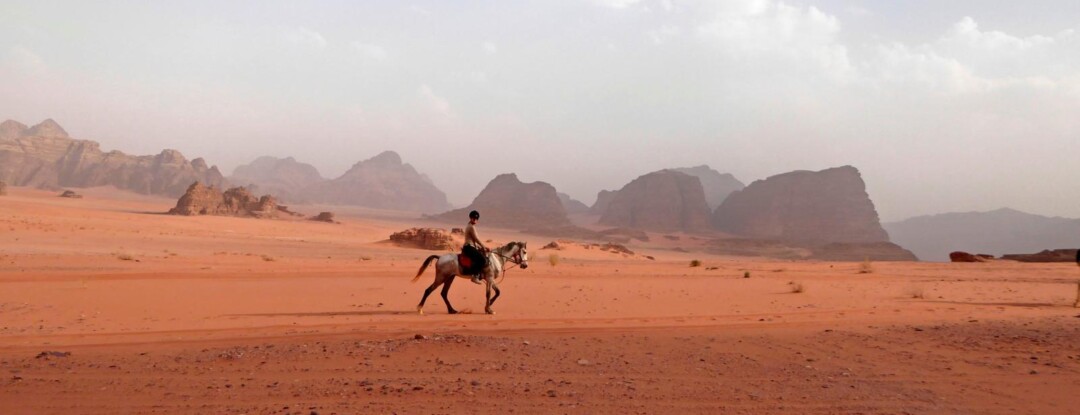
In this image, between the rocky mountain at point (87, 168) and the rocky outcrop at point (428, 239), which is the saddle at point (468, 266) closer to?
the rocky outcrop at point (428, 239)

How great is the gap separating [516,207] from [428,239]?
116 meters

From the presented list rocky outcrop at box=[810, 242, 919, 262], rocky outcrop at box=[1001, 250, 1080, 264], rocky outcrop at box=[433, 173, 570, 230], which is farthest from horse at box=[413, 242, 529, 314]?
rocky outcrop at box=[433, 173, 570, 230]

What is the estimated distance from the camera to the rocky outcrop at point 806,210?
5285 inches

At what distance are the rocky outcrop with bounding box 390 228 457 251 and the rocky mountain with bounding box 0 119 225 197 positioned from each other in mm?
98861

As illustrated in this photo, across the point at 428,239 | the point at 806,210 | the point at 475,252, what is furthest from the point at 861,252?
the point at 475,252

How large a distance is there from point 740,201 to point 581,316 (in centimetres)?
15079

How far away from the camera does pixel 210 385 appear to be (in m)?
6.25

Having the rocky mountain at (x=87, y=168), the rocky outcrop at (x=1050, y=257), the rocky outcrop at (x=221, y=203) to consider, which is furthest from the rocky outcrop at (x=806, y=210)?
the rocky mountain at (x=87, y=168)

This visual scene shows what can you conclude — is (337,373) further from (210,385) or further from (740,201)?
(740,201)

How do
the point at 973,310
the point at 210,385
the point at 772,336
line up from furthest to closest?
the point at 973,310, the point at 772,336, the point at 210,385

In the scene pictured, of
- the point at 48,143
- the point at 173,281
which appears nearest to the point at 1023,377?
the point at 173,281

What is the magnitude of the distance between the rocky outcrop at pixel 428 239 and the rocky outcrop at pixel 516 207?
75.4 metres

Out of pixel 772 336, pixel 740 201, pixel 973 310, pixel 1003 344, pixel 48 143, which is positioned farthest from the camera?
pixel 740 201

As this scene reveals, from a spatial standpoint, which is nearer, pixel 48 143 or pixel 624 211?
pixel 48 143
